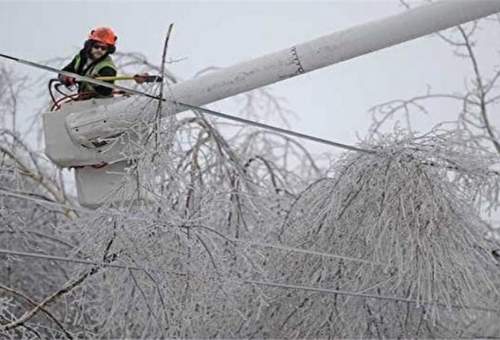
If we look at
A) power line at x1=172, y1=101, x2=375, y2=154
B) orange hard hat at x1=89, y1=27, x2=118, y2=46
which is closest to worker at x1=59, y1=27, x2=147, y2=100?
orange hard hat at x1=89, y1=27, x2=118, y2=46

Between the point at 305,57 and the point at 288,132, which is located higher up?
the point at 305,57

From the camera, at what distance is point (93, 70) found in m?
1.52

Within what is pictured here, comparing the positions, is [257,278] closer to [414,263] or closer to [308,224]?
[308,224]

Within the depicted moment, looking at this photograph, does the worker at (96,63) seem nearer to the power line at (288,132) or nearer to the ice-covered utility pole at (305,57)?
the ice-covered utility pole at (305,57)

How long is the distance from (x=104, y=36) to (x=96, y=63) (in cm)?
5

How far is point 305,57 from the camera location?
1442mm

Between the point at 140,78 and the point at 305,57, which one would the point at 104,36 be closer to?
the point at 140,78

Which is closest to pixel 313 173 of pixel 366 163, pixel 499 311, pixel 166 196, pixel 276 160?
pixel 276 160

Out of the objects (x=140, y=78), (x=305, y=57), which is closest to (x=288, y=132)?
(x=305, y=57)

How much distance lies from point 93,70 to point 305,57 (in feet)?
1.23

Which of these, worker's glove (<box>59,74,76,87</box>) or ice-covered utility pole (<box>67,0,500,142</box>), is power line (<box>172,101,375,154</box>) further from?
worker's glove (<box>59,74,76,87</box>)

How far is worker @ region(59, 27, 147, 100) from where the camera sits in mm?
1504

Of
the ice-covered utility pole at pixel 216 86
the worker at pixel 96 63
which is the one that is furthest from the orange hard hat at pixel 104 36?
the ice-covered utility pole at pixel 216 86

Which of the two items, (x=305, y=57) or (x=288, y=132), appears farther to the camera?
(x=288, y=132)
